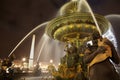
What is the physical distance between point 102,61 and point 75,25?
879 cm

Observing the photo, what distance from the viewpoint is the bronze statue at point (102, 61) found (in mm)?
3881

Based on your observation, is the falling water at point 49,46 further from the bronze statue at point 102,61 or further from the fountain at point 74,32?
the bronze statue at point 102,61

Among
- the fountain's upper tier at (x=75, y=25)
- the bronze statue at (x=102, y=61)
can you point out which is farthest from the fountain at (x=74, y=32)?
the bronze statue at (x=102, y=61)

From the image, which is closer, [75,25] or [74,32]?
[75,25]

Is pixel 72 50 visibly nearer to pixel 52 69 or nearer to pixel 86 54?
pixel 52 69

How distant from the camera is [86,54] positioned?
4.15 metres

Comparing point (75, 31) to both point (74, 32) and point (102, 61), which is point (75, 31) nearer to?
point (74, 32)

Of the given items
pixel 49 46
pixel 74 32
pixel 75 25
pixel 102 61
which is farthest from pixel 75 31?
pixel 49 46

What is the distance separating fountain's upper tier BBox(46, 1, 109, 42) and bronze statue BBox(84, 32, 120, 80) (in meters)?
8.22

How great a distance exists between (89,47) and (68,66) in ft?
22.8

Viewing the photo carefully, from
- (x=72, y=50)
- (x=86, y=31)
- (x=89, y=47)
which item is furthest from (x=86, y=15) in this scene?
(x=89, y=47)

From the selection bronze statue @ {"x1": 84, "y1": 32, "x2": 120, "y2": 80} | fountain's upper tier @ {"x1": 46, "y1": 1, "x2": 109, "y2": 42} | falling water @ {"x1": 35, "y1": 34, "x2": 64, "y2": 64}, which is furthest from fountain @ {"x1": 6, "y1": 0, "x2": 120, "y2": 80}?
falling water @ {"x1": 35, "y1": 34, "x2": 64, "y2": 64}

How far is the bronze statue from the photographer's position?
388 cm

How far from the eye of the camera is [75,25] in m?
12.7
